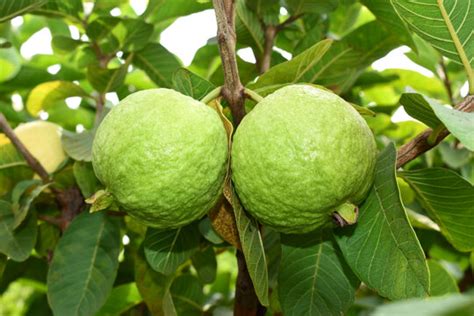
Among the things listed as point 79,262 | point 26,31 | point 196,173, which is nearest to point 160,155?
point 196,173

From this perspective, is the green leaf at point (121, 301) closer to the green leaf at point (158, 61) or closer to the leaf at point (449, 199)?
the green leaf at point (158, 61)

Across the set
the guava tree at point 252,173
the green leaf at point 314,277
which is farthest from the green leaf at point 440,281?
the green leaf at point 314,277

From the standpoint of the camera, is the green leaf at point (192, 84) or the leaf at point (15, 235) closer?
the green leaf at point (192, 84)

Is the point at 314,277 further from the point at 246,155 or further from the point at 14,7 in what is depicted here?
the point at 14,7

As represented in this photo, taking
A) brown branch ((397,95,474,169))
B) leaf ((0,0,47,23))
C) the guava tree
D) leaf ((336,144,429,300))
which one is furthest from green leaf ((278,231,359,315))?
leaf ((0,0,47,23))

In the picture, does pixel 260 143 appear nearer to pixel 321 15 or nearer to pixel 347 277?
pixel 347 277

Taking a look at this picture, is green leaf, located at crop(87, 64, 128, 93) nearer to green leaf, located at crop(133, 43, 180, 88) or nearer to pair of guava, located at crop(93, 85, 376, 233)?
green leaf, located at crop(133, 43, 180, 88)

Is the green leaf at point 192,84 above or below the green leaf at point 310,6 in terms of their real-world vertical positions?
above
